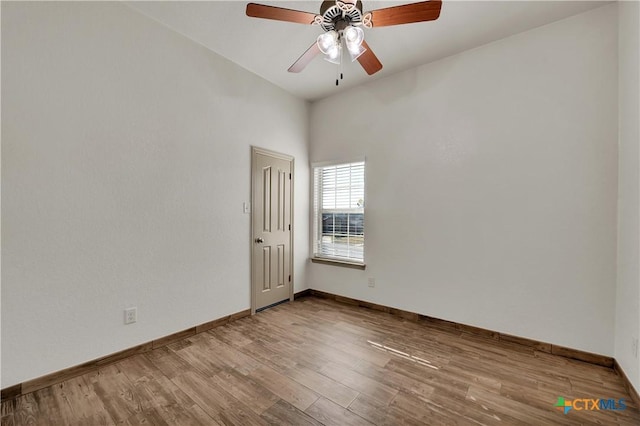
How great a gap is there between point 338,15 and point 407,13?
45 cm

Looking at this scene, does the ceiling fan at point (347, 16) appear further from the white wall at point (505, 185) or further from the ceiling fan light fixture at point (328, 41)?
the white wall at point (505, 185)

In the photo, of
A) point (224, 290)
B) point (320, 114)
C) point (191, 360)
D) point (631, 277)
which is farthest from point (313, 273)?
point (631, 277)

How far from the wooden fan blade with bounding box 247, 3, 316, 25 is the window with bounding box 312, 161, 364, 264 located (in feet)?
6.82

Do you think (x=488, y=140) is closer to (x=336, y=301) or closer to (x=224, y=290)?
(x=336, y=301)

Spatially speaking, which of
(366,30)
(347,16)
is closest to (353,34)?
(347,16)

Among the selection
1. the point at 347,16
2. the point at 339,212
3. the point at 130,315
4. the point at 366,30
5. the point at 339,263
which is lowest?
the point at 130,315

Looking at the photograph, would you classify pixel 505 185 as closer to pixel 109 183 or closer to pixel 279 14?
pixel 279 14

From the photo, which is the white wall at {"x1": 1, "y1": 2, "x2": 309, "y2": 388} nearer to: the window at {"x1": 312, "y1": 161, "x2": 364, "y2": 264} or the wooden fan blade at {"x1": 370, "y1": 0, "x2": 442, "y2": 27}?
the window at {"x1": 312, "y1": 161, "x2": 364, "y2": 264}

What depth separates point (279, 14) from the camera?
1.80 m

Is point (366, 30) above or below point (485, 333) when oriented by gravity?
above

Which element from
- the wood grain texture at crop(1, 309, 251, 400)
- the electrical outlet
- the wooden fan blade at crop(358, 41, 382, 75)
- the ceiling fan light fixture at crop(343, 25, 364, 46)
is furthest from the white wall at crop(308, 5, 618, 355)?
the electrical outlet

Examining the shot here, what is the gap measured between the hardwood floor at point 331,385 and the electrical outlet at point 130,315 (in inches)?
12.7

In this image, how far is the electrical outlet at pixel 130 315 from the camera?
233 centimetres

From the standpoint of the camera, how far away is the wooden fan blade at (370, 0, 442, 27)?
5.37ft
